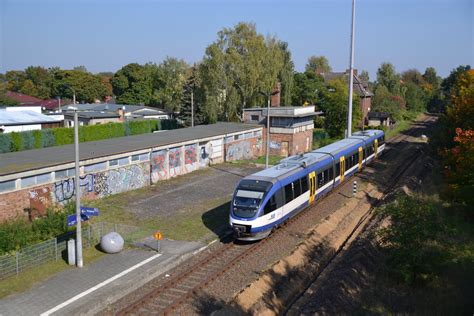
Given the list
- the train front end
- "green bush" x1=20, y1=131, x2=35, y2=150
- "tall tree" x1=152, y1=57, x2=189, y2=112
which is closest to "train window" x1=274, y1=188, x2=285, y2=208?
the train front end

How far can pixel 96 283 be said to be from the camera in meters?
14.9

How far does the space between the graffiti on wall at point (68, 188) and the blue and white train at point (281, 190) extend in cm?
1009

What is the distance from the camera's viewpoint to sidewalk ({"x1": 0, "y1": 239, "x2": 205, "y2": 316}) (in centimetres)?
1318

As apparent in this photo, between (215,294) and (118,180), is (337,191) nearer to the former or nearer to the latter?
(118,180)

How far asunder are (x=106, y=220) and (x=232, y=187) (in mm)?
9774

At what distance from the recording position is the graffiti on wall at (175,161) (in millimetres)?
32219

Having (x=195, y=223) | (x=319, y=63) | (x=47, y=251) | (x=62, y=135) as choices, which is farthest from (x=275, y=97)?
(x=319, y=63)

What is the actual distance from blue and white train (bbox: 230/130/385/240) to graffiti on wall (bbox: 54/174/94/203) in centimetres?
1009

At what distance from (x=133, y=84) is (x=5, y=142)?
53.2 metres

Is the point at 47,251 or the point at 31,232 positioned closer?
the point at 47,251

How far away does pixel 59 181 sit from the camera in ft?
76.6

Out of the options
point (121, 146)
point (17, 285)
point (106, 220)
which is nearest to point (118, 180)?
point (121, 146)

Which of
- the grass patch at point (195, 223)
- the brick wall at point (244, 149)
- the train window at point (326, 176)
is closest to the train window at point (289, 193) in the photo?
the grass patch at point (195, 223)

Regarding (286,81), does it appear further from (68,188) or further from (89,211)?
(89,211)
